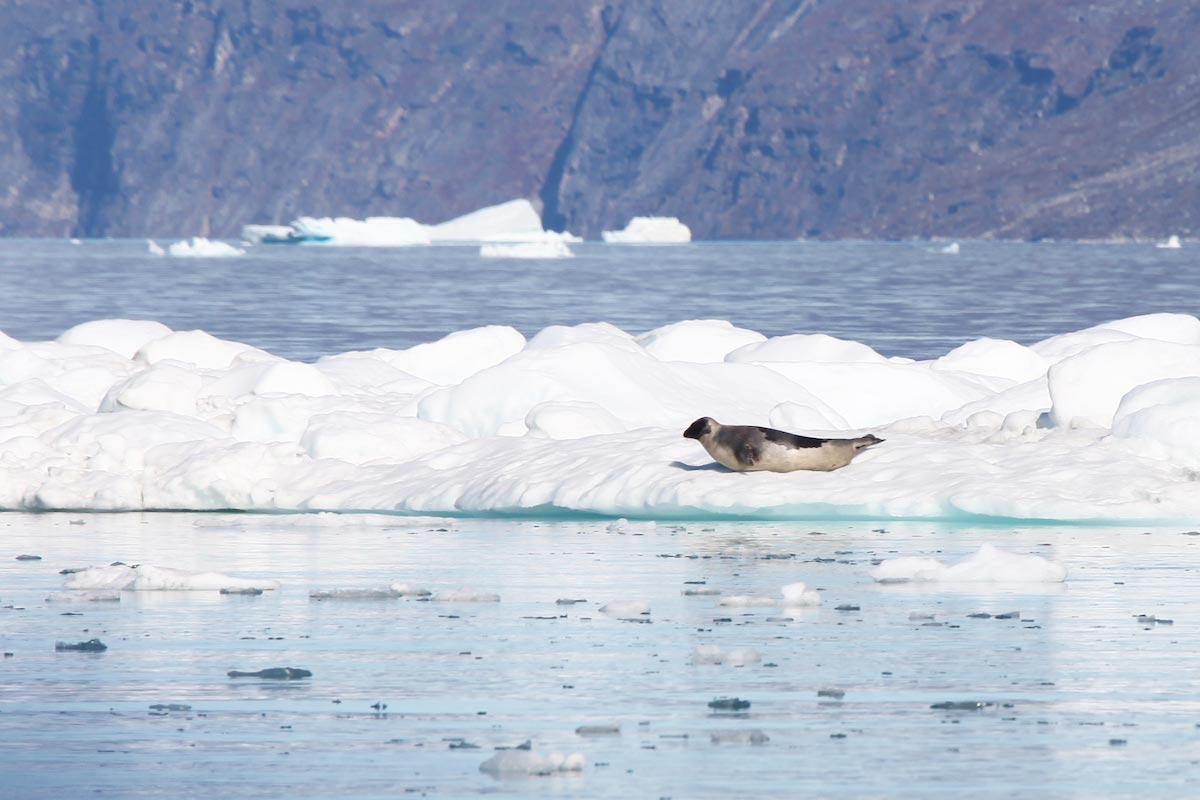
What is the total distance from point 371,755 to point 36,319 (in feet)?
154

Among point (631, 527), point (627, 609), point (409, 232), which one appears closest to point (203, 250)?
point (409, 232)

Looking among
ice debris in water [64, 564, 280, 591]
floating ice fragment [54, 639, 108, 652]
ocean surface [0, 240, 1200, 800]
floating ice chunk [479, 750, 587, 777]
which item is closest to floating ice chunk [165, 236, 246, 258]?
ocean surface [0, 240, 1200, 800]

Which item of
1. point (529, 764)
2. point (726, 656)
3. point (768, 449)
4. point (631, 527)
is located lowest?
point (529, 764)

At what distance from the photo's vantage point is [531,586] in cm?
1287

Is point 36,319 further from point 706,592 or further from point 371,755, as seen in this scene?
point 371,755

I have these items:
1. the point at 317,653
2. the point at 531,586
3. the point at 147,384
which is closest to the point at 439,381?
the point at 147,384

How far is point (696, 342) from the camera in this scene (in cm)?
2677

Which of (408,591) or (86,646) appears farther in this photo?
(408,591)

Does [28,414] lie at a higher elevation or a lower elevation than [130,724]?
higher

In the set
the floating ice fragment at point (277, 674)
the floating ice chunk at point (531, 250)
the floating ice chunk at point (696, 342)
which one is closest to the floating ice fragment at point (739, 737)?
the floating ice fragment at point (277, 674)

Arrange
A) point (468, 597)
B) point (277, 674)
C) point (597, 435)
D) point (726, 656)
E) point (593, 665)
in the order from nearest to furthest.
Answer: point (277, 674)
point (593, 665)
point (726, 656)
point (468, 597)
point (597, 435)

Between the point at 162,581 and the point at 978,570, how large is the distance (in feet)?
15.3

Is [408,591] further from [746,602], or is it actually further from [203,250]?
[203,250]

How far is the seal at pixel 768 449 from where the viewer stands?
16172mm
